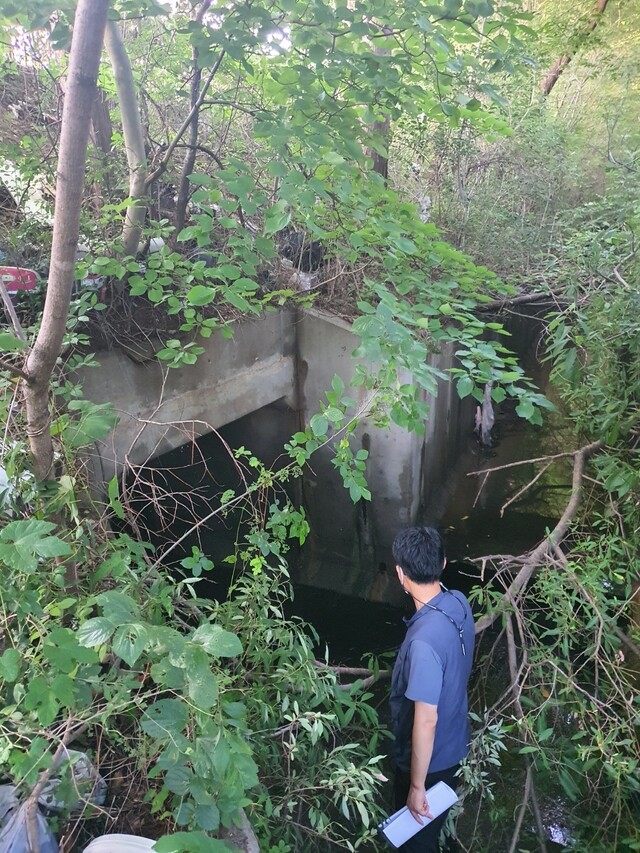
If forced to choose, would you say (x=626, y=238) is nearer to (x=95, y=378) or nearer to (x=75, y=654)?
(x=95, y=378)

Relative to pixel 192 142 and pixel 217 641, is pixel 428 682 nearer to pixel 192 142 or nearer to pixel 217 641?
pixel 217 641

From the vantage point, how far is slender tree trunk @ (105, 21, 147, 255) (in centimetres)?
266

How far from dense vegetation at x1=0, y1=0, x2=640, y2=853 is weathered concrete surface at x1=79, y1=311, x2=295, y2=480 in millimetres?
295

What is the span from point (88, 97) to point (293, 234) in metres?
4.42

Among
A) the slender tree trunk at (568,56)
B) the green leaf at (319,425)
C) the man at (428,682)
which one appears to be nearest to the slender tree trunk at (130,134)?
the green leaf at (319,425)

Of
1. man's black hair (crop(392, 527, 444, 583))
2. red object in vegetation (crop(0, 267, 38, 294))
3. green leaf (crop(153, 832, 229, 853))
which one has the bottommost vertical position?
man's black hair (crop(392, 527, 444, 583))

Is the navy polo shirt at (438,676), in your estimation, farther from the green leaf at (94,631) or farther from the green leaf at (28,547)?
the green leaf at (28,547)

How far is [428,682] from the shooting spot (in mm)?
2061

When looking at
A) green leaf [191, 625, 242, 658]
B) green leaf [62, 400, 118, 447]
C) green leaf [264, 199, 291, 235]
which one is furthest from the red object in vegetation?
green leaf [191, 625, 242, 658]

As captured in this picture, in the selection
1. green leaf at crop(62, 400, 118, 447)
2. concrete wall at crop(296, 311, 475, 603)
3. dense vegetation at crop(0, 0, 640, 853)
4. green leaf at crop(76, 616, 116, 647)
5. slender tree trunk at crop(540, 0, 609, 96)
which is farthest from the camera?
slender tree trunk at crop(540, 0, 609, 96)

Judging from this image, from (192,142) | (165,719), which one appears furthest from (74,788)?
(192,142)

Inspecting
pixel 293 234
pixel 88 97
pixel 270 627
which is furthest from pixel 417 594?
pixel 293 234

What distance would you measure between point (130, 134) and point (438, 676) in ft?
10.8

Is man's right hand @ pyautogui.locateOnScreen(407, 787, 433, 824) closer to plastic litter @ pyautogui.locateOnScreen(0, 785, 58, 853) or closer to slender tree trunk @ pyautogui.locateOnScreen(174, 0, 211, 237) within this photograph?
plastic litter @ pyautogui.locateOnScreen(0, 785, 58, 853)
